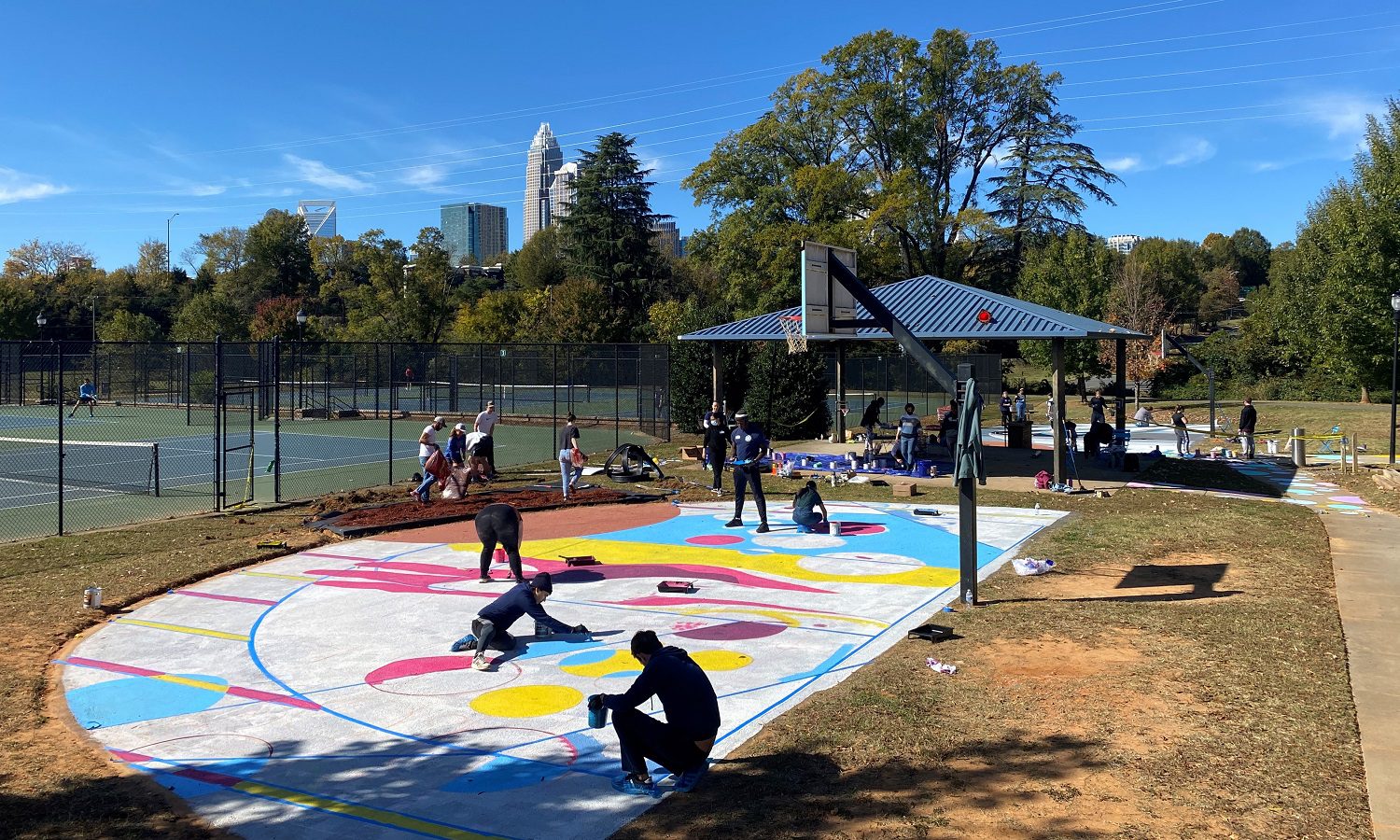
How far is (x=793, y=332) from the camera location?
21.5 metres

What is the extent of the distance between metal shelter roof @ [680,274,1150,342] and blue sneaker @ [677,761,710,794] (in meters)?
15.2

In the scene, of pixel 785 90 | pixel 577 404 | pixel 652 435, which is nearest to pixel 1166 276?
pixel 785 90

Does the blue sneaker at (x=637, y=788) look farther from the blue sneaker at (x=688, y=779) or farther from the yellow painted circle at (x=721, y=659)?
the yellow painted circle at (x=721, y=659)

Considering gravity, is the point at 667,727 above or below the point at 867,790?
above

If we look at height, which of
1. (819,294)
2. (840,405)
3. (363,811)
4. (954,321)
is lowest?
(363,811)

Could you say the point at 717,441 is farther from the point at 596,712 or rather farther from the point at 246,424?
the point at 246,424

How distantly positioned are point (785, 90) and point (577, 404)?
24117 millimetres

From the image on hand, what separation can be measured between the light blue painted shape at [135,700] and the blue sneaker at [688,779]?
4.82m

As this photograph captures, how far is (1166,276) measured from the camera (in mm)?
89562

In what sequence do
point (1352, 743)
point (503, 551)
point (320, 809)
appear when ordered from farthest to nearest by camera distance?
point (503, 551)
point (1352, 743)
point (320, 809)

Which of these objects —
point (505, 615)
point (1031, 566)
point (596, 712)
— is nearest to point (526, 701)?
point (505, 615)

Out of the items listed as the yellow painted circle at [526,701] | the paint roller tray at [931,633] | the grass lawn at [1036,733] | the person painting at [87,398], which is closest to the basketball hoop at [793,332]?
the paint roller tray at [931,633]

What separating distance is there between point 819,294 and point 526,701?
8837 mm

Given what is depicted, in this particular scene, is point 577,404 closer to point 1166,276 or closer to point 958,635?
point 958,635
